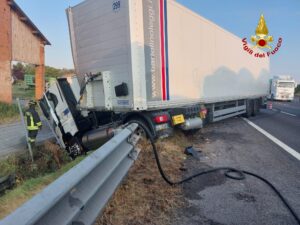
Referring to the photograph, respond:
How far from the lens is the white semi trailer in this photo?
6.09 metres

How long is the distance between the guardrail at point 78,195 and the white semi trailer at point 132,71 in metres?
3.29

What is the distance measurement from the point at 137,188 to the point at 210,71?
6.54 metres

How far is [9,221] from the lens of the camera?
48.3 inches

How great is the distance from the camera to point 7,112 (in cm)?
1759

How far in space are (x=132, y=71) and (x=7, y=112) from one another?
46.6ft

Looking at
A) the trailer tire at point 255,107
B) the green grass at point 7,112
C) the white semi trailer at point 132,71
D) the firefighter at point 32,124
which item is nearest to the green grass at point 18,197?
the white semi trailer at point 132,71

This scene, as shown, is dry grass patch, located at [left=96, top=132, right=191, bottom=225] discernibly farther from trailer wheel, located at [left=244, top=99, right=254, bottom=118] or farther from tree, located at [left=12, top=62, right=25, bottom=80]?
tree, located at [left=12, top=62, right=25, bottom=80]

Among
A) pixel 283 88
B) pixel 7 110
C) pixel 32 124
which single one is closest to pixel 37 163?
pixel 32 124

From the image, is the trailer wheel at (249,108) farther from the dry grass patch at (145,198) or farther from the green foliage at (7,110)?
the green foliage at (7,110)

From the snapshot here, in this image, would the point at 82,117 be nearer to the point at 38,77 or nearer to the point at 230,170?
the point at 230,170

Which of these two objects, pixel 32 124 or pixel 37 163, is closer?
pixel 37 163

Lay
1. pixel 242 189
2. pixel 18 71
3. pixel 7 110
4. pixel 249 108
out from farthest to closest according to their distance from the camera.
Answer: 1. pixel 18 71
2. pixel 7 110
3. pixel 249 108
4. pixel 242 189

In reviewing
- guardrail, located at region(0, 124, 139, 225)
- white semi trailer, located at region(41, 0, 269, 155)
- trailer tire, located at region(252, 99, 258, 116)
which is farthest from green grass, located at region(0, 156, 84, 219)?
trailer tire, located at region(252, 99, 258, 116)

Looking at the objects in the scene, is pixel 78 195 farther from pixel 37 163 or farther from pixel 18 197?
pixel 37 163
